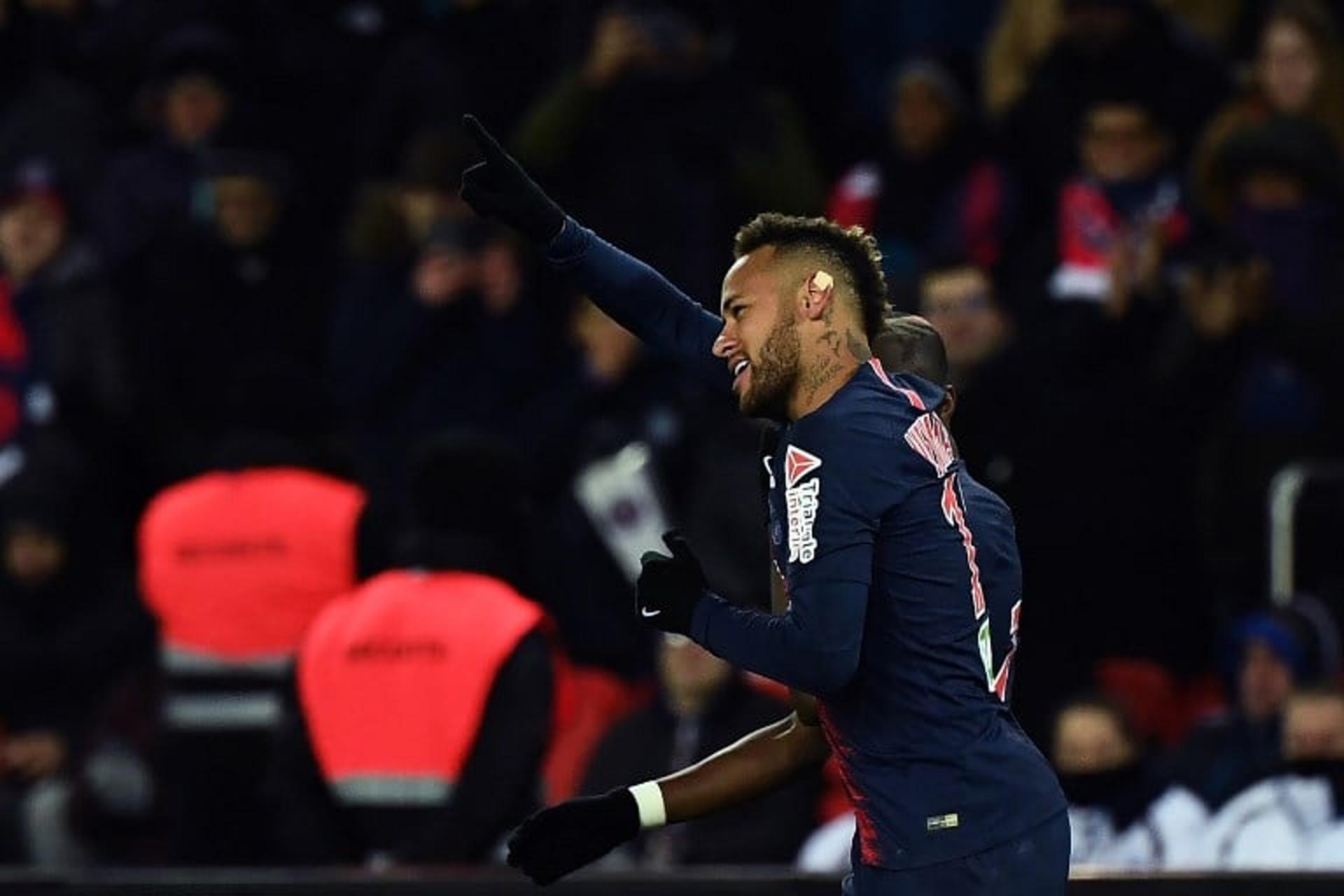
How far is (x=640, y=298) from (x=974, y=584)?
85 cm

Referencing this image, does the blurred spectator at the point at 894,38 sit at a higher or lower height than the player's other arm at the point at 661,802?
higher

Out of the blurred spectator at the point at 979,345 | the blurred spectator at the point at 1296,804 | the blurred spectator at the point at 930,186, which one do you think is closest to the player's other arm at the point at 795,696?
the blurred spectator at the point at 1296,804

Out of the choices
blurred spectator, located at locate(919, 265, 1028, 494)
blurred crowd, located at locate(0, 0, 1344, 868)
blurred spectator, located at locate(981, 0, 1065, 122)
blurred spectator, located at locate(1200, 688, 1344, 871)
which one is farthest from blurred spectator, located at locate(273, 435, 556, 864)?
→ blurred spectator, located at locate(981, 0, 1065, 122)

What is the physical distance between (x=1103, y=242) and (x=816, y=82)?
219 centimetres

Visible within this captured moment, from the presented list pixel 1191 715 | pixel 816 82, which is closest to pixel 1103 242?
pixel 1191 715

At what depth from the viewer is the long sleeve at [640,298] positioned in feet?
17.1

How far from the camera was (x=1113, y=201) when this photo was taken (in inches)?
362

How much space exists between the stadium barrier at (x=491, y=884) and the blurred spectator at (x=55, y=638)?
2.99m

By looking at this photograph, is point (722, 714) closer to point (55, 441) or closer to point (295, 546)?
point (295, 546)

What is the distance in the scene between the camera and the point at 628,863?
8188mm

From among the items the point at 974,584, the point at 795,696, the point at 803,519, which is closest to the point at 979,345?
the point at 795,696

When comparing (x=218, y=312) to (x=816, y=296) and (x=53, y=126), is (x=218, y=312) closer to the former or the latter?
(x=53, y=126)

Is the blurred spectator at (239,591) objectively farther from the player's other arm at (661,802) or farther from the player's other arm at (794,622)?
the player's other arm at (794,622)

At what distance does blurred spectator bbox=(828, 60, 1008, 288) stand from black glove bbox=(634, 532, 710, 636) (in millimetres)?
5086
